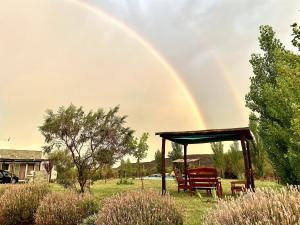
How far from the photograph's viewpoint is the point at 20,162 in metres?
42.8

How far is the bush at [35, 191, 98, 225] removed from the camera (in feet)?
23.1

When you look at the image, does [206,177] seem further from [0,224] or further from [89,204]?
[0,224]

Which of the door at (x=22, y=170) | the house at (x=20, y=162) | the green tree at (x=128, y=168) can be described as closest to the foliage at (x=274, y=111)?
the green tree at (x=128, y=168)

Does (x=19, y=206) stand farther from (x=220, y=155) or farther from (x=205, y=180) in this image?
(x=220, y=155)

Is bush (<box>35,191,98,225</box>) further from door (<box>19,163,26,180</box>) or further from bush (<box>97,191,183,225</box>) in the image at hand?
door (<box>19,163,26,180</box>)

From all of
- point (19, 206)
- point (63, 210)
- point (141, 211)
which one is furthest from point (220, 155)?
point (141, 211)

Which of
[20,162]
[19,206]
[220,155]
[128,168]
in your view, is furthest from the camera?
[20,162]

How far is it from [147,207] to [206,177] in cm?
798

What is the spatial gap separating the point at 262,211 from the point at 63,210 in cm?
501

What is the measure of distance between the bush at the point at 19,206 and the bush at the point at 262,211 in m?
5.97

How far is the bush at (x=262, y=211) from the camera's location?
319cm

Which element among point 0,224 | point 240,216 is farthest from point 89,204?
point 240,216

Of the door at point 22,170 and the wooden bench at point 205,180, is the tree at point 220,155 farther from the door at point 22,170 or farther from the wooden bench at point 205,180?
the door at point 22,170

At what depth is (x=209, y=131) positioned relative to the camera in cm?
1236
